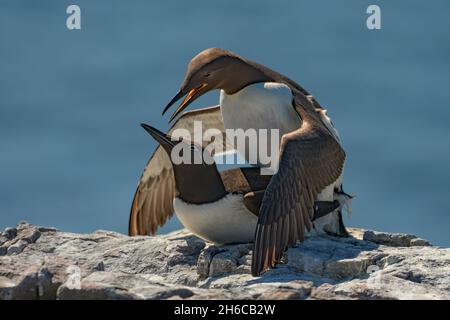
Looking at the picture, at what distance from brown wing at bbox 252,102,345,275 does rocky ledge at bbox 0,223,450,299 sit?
9.8 inches

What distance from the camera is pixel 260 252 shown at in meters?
14.8

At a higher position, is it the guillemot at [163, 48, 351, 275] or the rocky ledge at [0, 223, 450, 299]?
the guillemot at [163, 48, 351, 275]

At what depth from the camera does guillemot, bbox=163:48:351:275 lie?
1514 cm

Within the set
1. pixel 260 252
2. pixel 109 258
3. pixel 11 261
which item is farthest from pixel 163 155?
pixel 11 261

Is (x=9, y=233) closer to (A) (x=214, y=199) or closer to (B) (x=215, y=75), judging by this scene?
(A) (x=214, y=199)

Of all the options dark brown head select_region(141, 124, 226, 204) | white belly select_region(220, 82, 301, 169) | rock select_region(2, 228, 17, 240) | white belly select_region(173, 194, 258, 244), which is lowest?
rock select_region(2, 228, 17, 240)

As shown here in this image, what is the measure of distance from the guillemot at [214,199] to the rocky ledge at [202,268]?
Answer: 1.00 ft

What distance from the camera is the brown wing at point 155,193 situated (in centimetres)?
1936

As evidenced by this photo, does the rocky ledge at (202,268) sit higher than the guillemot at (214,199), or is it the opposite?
the guillemot at (214,199)

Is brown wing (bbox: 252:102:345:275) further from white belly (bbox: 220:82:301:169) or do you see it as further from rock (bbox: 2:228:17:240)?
rock (bbox: 2:228:17:240)

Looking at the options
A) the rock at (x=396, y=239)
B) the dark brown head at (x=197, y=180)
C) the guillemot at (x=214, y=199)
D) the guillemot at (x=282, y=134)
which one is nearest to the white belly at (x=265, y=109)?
the guillemot at (x=282, y=134)

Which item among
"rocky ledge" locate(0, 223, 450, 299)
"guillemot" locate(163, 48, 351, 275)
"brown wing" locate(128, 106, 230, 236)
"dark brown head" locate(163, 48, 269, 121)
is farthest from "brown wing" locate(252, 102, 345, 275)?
"brown wing" locate(128, 106, 230, 236)

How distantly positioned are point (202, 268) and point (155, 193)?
14.4ft

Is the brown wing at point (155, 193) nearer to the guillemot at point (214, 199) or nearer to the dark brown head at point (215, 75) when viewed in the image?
the dark brown head at point (215, 75)
